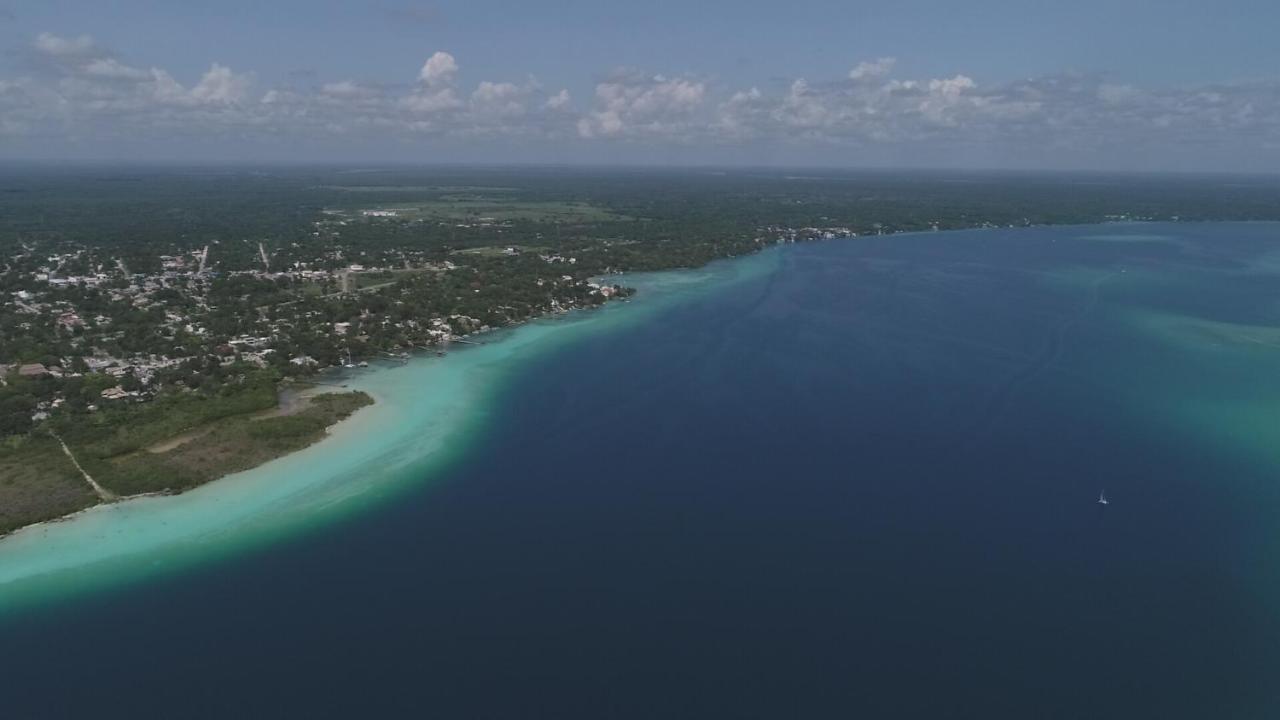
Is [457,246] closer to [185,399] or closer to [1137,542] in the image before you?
[185,399]

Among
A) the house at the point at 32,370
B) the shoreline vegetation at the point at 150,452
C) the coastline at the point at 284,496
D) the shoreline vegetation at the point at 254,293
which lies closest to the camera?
the coastline at the point at 284,496

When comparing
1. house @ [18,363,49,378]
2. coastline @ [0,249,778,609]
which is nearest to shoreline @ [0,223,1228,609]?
coastline @ [0,249,778,609]

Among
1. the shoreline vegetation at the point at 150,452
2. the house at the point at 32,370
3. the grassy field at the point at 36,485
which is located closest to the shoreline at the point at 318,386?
the shoreline vegetation at the point at 150,452

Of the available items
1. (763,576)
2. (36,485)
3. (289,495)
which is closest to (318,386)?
(289,495)

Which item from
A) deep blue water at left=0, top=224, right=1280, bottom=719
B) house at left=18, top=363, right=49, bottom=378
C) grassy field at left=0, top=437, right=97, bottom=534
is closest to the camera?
deep blue water at left=0, top=224, right=1280, bottom=719

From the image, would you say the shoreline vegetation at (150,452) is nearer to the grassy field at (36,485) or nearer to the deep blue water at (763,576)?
the grassy field at (36,485)

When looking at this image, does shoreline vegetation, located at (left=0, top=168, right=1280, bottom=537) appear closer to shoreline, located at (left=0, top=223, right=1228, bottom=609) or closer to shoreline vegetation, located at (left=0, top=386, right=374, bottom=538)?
shoreline vegetation, located at (left=0, top=386, right=374, bottom=538)
